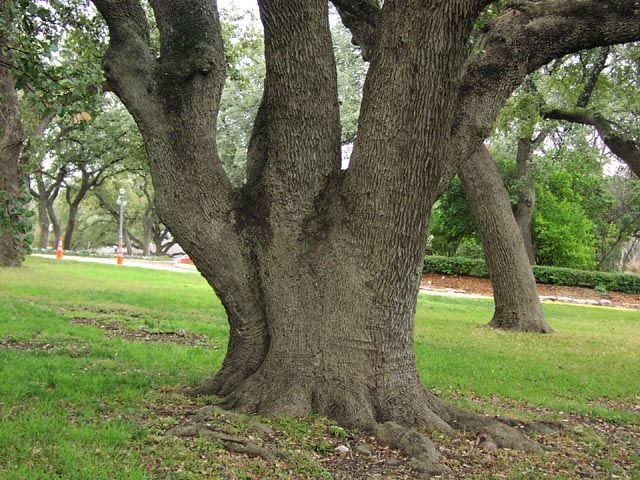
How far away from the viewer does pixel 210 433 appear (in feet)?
13.7

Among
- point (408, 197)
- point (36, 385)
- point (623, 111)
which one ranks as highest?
point (623, 111)

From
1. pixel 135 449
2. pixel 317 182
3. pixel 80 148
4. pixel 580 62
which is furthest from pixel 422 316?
pixel 80 148

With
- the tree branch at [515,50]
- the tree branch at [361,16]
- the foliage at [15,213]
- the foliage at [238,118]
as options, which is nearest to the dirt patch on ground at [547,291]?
the foliage at [238,118]

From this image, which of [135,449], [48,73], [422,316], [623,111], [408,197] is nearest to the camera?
[135,449]

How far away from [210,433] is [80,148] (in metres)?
33.2

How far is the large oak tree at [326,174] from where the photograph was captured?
4.50 m

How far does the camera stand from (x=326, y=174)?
497cm

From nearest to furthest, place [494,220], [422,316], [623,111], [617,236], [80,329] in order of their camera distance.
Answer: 1. [80,329]
2. [494,220]
3. [422,316]
4. [623,111]
5. [617,236]

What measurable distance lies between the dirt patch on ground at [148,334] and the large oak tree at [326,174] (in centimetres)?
358

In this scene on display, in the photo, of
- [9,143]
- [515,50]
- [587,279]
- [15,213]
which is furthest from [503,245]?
[587,279]

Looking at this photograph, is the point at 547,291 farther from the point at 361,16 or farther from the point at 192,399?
the point at 192,399

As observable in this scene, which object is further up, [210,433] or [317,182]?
[317,182]

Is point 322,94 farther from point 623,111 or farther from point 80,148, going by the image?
point 80,148

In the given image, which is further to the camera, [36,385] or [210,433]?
[36,385]
